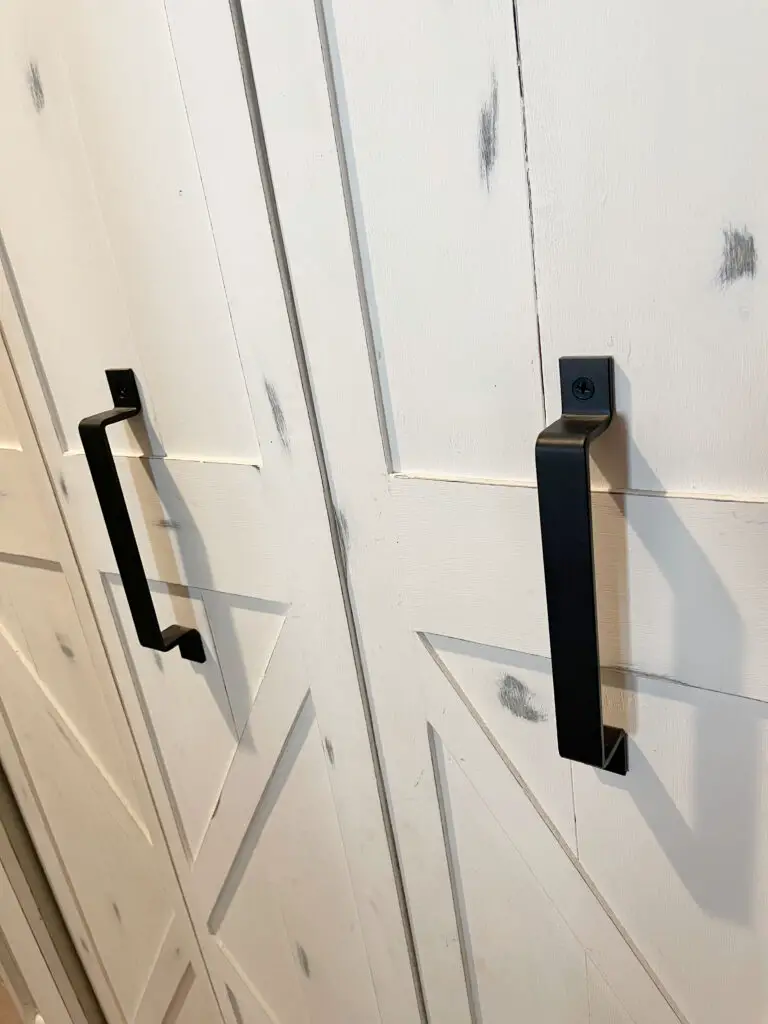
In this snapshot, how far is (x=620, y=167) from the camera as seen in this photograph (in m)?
0.42

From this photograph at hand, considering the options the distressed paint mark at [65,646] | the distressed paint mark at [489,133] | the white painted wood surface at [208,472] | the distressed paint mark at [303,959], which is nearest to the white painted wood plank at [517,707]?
the white painted wood surface at [208,472]

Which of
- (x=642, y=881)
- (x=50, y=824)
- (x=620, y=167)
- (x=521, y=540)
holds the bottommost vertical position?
(x=50, y=824)

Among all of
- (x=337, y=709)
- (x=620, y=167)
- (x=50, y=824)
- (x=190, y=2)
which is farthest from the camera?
(x=50, y=824)

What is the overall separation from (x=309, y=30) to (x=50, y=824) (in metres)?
1.21

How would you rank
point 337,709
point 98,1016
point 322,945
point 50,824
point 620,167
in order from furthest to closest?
point 98,1016, point 50,824, point 322,945, point 337,709, point 620,167

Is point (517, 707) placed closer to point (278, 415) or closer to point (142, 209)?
point (278, 415)

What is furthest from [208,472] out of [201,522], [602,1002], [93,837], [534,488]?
[93,837]

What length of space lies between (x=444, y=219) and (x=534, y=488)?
0.18m

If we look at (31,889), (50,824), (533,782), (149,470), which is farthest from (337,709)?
(31,889)

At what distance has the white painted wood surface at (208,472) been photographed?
23.2 inches

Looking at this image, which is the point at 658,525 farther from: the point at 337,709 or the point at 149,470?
the point at 149,470

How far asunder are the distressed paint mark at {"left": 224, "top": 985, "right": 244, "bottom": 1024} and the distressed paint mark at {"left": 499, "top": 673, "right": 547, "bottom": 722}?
0.77m

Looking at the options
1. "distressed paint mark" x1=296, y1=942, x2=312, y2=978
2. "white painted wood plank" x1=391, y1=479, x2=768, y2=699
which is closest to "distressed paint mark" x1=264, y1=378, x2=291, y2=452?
"white painted wood plank" x1=391, y1=479, x2=768, y2=699

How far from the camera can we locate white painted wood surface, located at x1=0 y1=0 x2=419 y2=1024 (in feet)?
1.93
